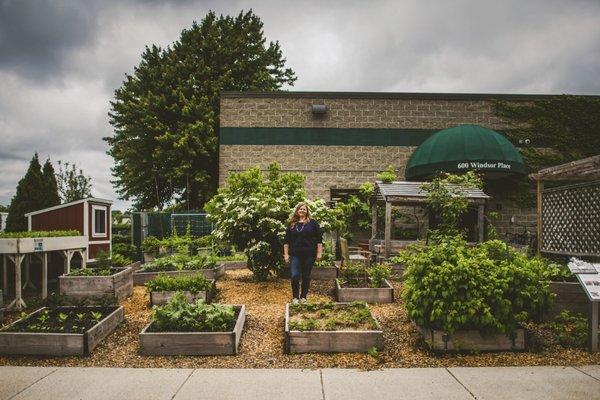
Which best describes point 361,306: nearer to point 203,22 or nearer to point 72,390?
point 72,390

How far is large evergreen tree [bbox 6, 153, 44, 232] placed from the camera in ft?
39.6

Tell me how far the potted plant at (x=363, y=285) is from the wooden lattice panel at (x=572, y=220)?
14.1 ft

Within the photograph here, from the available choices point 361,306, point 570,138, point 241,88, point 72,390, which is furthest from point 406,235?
point 241,88

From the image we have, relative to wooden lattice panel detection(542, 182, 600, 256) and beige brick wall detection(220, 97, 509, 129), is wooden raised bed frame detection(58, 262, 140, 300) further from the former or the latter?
beige brick wall detection(220, 97, 509, 129)

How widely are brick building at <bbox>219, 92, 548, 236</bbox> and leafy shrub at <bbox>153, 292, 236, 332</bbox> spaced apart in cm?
1434

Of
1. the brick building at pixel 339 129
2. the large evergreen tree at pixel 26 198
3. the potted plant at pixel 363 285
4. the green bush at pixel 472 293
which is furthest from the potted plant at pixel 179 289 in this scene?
the brick building at pixel 339 129

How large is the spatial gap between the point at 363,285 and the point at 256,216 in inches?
104

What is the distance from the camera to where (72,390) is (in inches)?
160

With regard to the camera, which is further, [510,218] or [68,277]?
[510,218]

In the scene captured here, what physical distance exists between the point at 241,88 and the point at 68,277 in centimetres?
1965

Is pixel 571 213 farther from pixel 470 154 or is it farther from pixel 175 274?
pixel 175 274

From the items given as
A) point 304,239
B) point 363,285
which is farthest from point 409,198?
point 304,239

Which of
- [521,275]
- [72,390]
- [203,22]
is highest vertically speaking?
[203,22]

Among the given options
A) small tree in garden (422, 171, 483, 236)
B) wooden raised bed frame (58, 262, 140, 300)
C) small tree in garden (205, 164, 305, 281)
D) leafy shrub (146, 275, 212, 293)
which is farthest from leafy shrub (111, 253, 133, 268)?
small tree in garden (422, 171, 483, 236)
